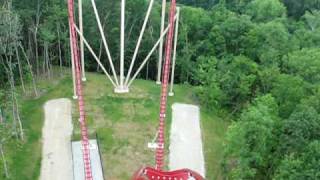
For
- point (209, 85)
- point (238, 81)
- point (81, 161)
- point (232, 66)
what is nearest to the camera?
point (81, 161)

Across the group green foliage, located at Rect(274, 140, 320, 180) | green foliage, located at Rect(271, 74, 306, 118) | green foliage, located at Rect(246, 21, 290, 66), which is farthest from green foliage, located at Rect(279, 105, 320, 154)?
green foliage, located at Rect(246, 21, 290, 66)

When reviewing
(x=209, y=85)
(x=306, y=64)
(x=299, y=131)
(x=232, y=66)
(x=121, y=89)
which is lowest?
(x=121, y=89)

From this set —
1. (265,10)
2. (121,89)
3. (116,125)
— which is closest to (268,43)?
(265,10)

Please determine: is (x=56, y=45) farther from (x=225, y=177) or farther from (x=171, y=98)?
(x=225, y=177)

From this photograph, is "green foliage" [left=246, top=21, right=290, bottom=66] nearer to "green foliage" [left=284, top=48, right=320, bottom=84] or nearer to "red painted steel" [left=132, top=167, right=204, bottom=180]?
"green foliage" [left=284, top=48, right=320, bottom=84]

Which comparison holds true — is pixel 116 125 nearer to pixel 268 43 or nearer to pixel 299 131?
pixel 299 131

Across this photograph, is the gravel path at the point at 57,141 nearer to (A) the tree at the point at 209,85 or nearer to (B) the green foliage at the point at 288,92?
(A) the tree at the point at 209,85
